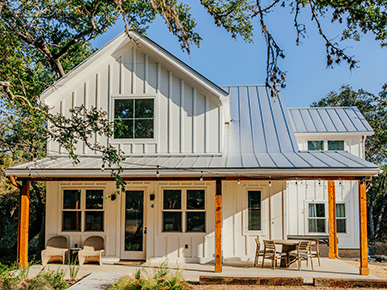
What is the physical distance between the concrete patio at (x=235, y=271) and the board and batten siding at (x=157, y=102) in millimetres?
3348

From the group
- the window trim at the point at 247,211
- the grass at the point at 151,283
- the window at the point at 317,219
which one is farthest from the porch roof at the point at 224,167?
the window at the point at 317,219

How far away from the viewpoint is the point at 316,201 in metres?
15.8

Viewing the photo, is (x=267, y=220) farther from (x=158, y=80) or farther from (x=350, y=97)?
(x=350, y=97)

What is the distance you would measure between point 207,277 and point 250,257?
2.69 m

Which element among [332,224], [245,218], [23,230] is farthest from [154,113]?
[332,224]

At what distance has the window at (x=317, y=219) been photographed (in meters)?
15.6

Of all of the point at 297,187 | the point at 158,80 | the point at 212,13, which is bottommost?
the point at 297,187

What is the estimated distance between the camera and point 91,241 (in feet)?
37.1

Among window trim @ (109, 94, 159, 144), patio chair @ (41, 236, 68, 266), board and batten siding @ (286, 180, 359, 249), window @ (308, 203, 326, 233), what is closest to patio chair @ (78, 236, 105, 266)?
patio chair @ (41, 236, 68, 266)

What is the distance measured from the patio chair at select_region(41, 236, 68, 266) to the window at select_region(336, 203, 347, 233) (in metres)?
10.6

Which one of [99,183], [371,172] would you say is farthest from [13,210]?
[371,172]

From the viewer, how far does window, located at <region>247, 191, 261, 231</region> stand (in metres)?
11.8

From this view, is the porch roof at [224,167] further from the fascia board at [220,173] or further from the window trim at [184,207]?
the window trim at [184,207]

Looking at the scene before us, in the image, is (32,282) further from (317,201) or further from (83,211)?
(317,201)
